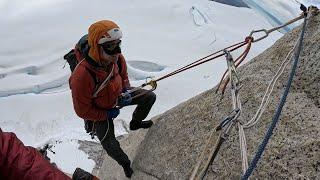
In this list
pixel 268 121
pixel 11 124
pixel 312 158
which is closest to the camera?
pixel 312 158

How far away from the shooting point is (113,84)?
3027mm

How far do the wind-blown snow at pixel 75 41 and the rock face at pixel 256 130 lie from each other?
2.64 m

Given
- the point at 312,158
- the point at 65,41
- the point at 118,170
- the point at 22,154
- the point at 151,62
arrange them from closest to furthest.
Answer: the point at 22,154, the point at 312,158, the point at 118,170, the point at 151,62, the point at 65,41

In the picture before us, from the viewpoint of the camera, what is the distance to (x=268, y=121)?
2662 mm

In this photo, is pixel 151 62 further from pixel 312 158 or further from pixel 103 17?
pixel 312 158

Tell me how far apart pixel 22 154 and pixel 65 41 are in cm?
759

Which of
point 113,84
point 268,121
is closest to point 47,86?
point 113,84

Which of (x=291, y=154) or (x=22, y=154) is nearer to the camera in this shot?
(x=22, y=154)

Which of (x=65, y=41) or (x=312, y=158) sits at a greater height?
(x=312, y=158)

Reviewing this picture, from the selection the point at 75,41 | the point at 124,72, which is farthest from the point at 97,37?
the point at 75,41

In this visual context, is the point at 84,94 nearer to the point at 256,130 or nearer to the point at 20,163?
the point at 256,130

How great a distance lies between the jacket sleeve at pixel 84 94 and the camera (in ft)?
9.36

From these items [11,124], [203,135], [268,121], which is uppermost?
[268,121]

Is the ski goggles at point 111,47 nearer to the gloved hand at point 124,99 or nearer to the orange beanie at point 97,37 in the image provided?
the orange beanie at point 97,37
